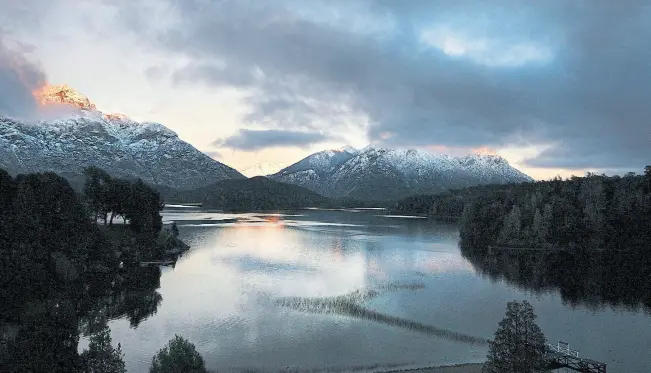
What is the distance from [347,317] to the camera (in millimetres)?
53219

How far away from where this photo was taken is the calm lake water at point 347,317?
41.3m

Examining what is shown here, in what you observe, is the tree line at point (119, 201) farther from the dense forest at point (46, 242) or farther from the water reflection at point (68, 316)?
the water reflection at point (68, 316)

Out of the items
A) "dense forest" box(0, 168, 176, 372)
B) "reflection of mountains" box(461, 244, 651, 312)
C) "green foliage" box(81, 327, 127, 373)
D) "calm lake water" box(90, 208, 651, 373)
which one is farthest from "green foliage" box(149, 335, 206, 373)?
"reflection of mountains" box(461, 244, 651, 312)

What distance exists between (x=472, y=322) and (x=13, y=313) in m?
47.1

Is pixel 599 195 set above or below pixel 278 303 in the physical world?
above

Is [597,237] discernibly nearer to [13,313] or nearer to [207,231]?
[207,231]

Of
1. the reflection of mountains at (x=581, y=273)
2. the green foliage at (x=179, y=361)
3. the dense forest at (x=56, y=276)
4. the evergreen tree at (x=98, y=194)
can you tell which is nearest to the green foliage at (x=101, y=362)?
the dense forest at (x=56, y=276)

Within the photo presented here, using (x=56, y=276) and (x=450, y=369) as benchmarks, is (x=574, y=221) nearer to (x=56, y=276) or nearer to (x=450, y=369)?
(x=450, y=369)

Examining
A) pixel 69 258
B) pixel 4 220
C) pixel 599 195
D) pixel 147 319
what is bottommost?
pixel 147 319

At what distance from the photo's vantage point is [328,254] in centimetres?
10194

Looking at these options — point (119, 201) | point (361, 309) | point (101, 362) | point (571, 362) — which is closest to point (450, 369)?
point (571, 362)

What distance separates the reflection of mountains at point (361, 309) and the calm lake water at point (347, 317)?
124 millimetres

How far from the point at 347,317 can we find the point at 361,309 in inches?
151

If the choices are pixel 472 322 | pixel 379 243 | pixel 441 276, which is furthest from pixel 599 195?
pixel 472 322
